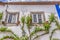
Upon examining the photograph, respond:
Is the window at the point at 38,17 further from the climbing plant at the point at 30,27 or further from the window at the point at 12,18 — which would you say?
the window at the point at 12,18

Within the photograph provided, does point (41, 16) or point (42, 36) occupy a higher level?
point (41, 16)

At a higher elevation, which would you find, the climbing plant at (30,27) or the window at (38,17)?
the window at (38,17)

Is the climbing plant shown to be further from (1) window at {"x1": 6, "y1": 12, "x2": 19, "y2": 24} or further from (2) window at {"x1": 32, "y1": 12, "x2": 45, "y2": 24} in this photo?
(1) window at {"x1": 6, "y1": 12, "x2": 19, "y2": 24}

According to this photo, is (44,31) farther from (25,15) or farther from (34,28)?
(25,15)

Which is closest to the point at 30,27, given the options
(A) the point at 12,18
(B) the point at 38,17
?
(B) the point at 38,17

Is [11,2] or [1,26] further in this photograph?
[11,2]

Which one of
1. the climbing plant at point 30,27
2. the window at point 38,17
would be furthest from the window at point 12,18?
the window at point 38,17

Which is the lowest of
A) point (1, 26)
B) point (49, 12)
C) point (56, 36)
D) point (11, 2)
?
point (56, 36)

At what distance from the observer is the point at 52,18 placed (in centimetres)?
876

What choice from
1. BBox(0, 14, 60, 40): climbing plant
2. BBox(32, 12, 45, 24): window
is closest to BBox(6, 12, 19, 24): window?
BBox(0, 14, 60, 40): climbing plant

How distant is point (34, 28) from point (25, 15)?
2.82 feet

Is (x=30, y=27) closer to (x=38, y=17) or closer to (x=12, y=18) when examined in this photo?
(x=38, y=17)

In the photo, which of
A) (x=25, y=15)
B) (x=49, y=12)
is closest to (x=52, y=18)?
(x=49, y=12)

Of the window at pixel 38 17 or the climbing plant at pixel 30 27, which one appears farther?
the window at pixel 38 17
